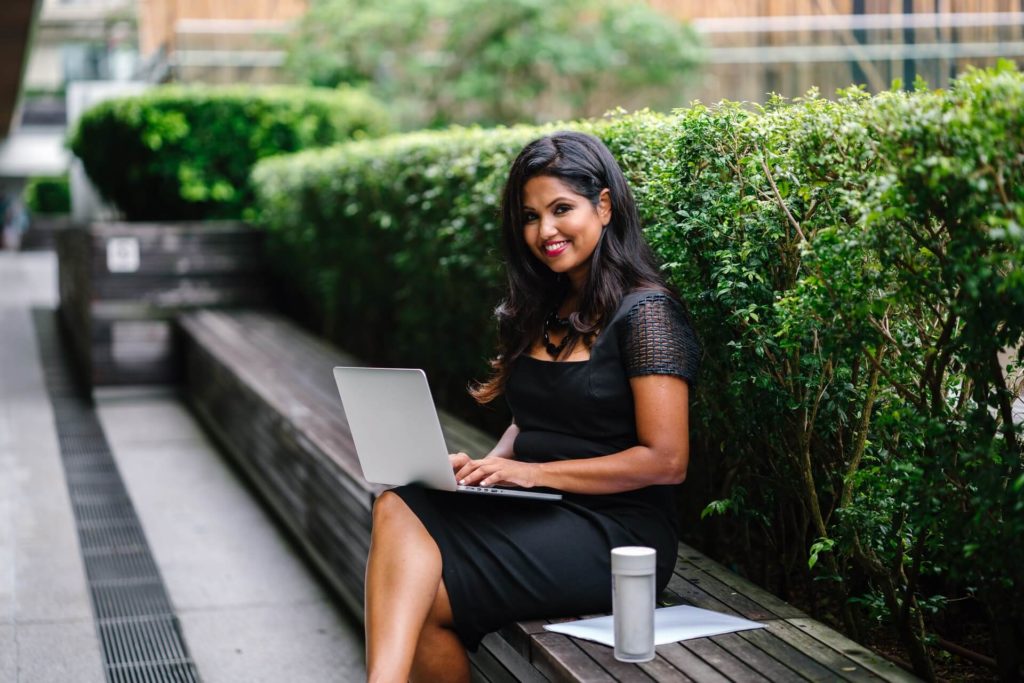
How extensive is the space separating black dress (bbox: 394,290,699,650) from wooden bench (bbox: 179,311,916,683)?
94 millimetres

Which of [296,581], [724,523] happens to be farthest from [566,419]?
[296,581]

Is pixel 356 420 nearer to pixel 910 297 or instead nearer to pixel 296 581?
pixel 910 297

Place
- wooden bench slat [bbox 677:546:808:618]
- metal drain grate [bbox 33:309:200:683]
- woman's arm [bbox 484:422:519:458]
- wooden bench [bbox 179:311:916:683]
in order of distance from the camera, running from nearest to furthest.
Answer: wooden bench [bbox 179:311:916:683] < wooden bench slat [bbox 677:546:808:618] < woman's arm [bbox 484:422:519:458] < metal drain grate [bbox 33:309:200:683]

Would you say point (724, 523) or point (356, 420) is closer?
point (356, 420)

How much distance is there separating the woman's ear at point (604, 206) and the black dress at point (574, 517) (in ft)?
0.78

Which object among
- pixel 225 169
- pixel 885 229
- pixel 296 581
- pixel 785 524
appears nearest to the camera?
pixel 885 229

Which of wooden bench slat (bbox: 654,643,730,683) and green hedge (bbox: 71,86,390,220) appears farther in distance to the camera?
green hedge (bbox: 71,86,390,220)

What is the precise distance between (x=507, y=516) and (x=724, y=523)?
1.35m

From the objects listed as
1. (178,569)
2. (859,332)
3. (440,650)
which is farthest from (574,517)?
(178,569)

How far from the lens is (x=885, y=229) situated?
229cm

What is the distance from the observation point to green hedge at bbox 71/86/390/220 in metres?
10.3

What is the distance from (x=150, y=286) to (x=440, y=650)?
6.77 metres

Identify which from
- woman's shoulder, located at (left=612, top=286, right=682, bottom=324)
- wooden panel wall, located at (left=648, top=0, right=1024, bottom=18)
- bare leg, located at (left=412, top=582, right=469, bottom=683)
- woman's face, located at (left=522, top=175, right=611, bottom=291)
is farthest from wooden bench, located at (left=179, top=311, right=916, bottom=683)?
wooden panel wall, located at (left=648, top=0, right=1024, bottom=18)

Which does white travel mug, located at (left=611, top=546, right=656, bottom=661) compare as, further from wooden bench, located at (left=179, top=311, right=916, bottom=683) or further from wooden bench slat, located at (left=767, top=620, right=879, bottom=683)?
wooden bench slat, located at (left=767, top=620, right=879, bottom=683)
